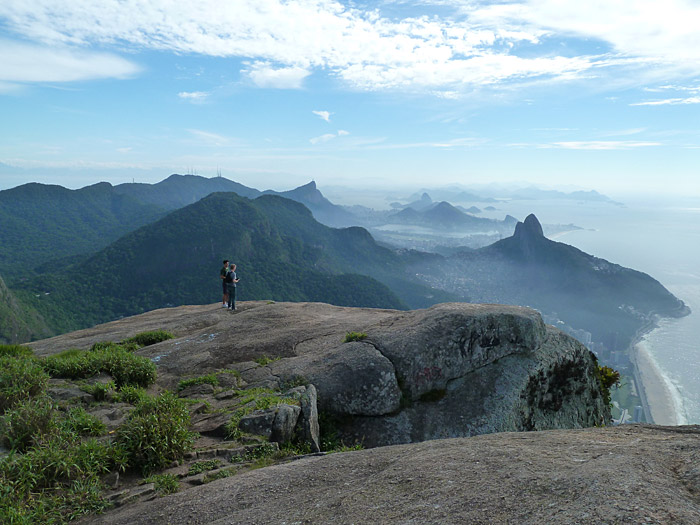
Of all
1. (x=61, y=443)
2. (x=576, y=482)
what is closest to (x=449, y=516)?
(x=576, y=482)

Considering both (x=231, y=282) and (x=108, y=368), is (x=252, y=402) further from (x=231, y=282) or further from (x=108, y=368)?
(x=231, y=282)

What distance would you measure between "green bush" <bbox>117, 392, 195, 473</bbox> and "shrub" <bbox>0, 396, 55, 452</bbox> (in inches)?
50.6

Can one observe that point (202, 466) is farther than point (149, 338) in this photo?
No

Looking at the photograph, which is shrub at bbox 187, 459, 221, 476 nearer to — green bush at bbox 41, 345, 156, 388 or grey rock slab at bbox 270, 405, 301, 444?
grey rock slab at bbox 270, 405, 301, 444

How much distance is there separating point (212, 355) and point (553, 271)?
542ft

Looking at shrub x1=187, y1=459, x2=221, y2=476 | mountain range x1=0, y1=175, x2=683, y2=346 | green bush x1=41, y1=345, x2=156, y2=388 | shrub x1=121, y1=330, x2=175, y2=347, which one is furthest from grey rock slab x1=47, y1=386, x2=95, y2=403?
mountain range x1=0, y1=175, x2=683, y2=346

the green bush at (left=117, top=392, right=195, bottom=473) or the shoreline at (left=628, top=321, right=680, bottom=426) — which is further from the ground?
the green bush at (left=117, top=392, right=195, bottom=473)

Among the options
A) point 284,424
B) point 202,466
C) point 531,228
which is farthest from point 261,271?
point 531,228

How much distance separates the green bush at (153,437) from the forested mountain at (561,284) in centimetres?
11328

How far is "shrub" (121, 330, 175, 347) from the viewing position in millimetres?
14769

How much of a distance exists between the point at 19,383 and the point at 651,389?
8512 cm

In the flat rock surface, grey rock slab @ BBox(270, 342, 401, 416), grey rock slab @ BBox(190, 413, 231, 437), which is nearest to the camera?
the flat rock surface

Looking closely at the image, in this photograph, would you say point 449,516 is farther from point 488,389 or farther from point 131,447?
Result: point 488,389

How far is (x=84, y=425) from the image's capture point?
702 centimetres
